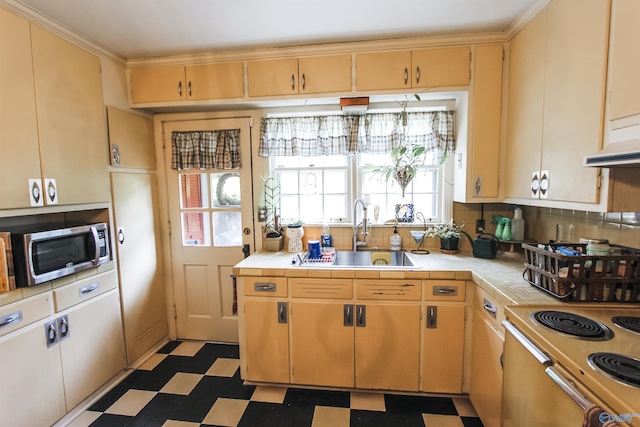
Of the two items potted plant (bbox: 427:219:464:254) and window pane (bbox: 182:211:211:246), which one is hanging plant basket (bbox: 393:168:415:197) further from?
window pane (bbox: 182:211:211:246)

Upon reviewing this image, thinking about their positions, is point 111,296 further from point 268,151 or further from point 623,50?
point 623,50

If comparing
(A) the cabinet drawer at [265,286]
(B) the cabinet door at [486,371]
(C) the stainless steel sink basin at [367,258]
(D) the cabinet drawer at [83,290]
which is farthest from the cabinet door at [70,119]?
(B) the cabinet door at [486,371]

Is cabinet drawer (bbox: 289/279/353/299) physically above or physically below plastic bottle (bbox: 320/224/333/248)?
below

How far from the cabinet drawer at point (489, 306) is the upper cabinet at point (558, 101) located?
627 millimetres

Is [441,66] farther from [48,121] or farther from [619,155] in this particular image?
[48,121]

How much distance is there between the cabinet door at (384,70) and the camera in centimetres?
203

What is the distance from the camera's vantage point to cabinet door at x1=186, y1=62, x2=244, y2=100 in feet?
7.18

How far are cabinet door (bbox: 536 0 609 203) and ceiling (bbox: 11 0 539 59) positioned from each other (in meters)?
0.40

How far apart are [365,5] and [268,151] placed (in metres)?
1.26

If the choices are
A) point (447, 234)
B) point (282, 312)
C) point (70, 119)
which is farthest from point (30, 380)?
point (447, 234)

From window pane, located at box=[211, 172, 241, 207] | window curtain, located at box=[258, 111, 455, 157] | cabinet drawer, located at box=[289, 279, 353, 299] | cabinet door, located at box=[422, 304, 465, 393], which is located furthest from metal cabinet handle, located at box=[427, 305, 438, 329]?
window pane, located at box=[211, 172, 241, 207]

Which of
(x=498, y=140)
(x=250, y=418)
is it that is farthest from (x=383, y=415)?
(x=498, y=140)

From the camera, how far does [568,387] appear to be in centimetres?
→ 91

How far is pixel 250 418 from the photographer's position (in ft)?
5.81
